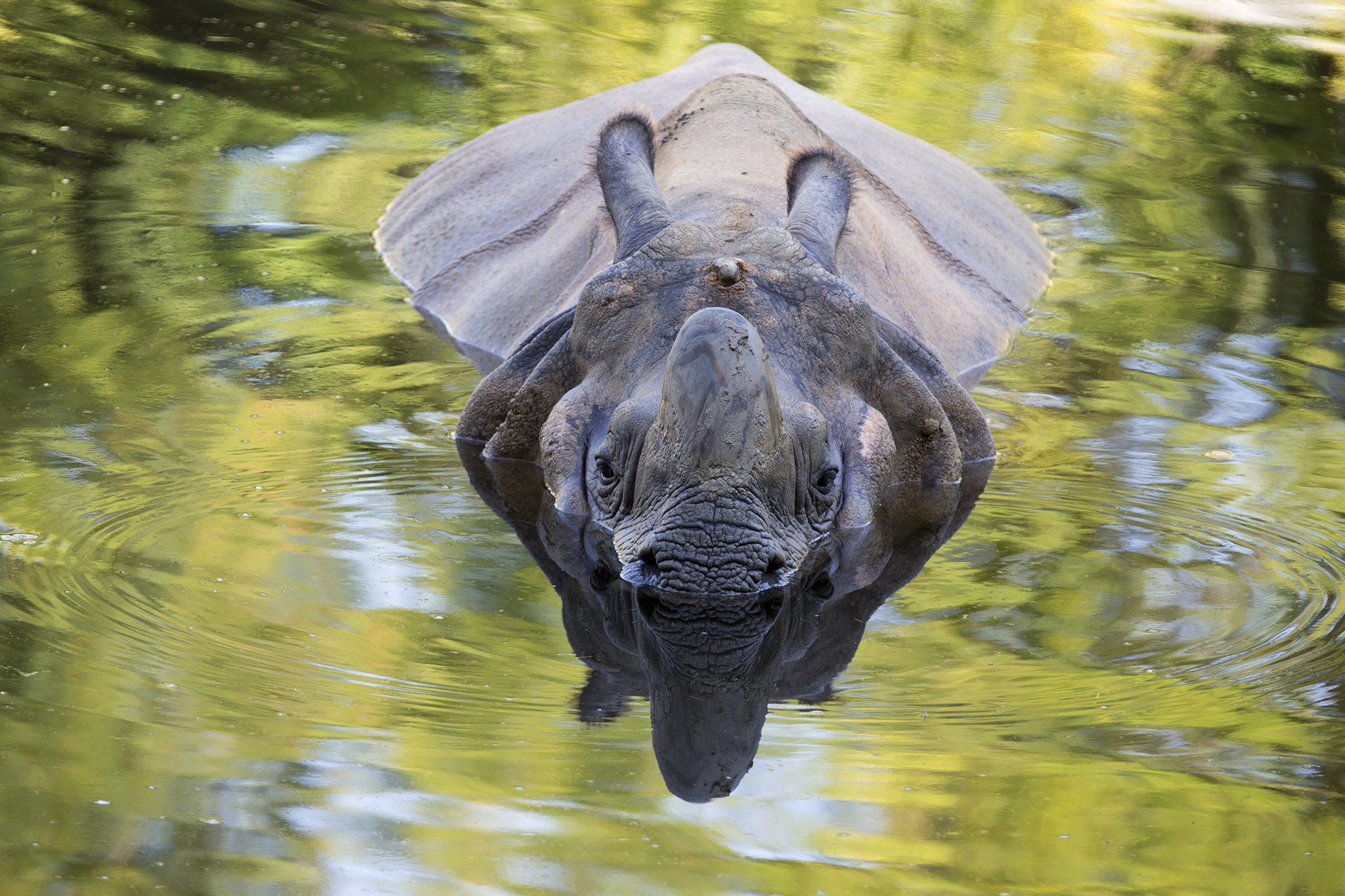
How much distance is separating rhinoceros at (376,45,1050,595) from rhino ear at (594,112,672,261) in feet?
0.04

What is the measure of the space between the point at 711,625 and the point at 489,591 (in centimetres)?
72

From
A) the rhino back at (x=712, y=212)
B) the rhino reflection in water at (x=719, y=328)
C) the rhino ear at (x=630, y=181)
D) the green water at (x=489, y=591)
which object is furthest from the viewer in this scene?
the rhino back at (x=712, y=212)

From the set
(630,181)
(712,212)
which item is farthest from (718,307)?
(630,181)

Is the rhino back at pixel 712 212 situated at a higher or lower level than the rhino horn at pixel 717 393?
lower

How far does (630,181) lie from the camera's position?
7355 mm

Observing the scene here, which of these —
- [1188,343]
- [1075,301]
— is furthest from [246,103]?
[1188,343]

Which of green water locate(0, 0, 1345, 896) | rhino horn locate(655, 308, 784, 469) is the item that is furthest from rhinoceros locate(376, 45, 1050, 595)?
green water locate(0, 0, 1345, 896)

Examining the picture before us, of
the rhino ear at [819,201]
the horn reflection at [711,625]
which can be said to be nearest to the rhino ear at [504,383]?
the horn reflection at [711,625]

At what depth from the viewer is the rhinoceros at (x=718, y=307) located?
5.52m

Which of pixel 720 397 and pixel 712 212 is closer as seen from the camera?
pixel 720 397

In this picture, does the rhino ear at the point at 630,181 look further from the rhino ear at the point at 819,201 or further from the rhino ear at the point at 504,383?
the rhino ear at the point at 819,201

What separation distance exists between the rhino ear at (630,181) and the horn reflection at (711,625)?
1030 mm

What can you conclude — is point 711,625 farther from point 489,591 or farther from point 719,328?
point 719,328

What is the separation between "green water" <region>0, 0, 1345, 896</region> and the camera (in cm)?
387
